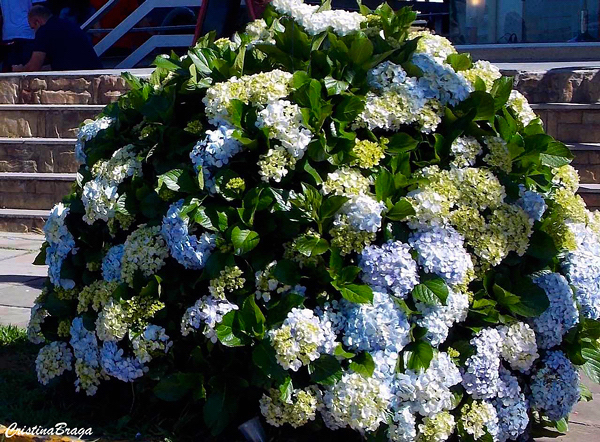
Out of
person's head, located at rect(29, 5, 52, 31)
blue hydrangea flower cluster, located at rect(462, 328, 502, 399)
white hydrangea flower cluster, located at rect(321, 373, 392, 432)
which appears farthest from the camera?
person's head, located at rect(29, 5, 52, 31)

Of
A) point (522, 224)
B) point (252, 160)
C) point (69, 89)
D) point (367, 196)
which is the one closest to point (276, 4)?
point (252, 160)

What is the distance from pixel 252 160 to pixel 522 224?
101 centimetres

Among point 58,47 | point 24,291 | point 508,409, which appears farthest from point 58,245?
point 58,47

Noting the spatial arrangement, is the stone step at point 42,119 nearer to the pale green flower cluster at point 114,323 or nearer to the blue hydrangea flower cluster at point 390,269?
the pale green flower cluster at point 114,323

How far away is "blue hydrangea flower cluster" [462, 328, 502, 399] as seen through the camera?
3.20 meters

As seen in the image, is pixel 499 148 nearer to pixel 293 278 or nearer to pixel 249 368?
pixel 293 278

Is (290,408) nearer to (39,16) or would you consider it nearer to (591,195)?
(591,195)

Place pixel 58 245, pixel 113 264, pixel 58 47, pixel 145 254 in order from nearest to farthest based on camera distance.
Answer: pixel 145 254 < pixel 113 264 < pixel 58 245 < pixel 58 47

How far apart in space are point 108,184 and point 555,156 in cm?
173

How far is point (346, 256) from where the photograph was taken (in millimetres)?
3201

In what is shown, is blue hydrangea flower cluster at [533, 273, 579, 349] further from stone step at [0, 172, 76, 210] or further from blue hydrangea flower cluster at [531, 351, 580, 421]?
stone step at [0, 172, 76, 210]

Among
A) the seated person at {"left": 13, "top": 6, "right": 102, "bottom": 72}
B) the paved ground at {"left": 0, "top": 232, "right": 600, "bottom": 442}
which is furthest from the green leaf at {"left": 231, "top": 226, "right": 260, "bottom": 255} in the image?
the seated person at {"left": 13, "top": 6, "right": 102, "bottom": 72}

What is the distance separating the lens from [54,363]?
144 inches

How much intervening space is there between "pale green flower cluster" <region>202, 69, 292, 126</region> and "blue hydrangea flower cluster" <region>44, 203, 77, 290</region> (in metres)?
0.82
